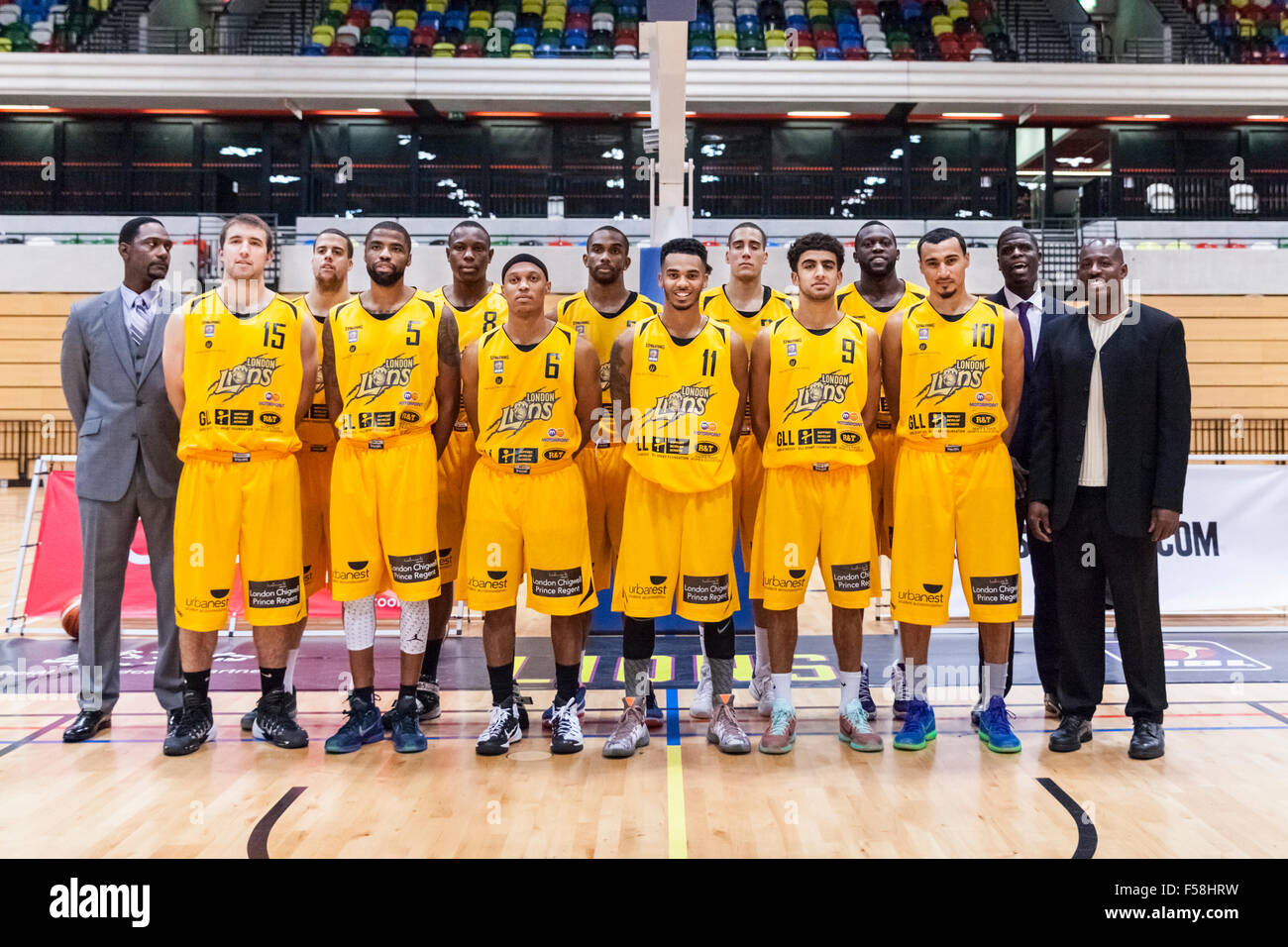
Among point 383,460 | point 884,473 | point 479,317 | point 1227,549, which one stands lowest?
point 1227,549

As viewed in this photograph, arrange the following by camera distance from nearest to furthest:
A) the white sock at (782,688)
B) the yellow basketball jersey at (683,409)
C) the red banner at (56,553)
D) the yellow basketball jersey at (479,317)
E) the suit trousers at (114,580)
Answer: the yellow basketball jersey at (683,409) < the white sock at (782,688) < the suit trousers at (114,580) < the yellow basketball jersey at (479,317) < the red banner at (56,553)

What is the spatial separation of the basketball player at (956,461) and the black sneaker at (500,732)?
5.84ft

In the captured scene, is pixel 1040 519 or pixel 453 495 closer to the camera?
pixel 1040 519

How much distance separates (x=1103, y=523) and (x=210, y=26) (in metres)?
21.8

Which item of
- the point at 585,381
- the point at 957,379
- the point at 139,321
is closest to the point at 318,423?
the point at 139,321

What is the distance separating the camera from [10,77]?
700 inches

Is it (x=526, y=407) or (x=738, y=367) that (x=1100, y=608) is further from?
(x=526, y=407)

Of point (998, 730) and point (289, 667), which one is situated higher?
point (289, 667)

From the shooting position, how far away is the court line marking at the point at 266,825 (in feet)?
11.0

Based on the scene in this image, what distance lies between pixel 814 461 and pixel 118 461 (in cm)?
334

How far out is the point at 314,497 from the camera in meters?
4.89

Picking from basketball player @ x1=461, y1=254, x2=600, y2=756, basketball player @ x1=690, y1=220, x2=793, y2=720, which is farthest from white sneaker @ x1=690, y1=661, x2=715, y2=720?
basketball player @ x1=461, y1=254, x2=600, y2=756

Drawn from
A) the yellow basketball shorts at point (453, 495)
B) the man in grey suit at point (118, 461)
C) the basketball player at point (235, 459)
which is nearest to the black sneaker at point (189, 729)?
the basketball player at point (235, 459)

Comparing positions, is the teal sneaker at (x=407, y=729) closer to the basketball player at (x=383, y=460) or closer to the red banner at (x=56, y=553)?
the basketball player at (x=383, y=460)
